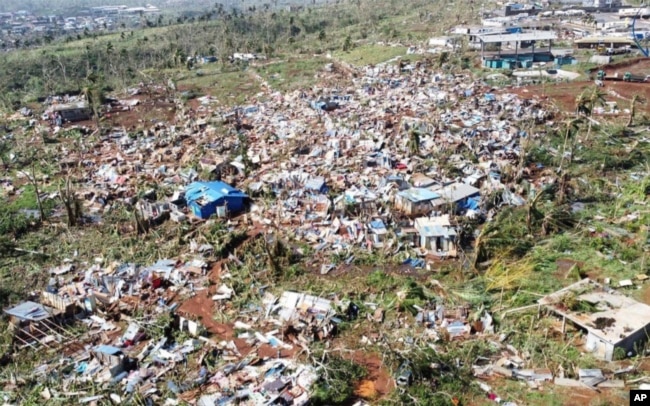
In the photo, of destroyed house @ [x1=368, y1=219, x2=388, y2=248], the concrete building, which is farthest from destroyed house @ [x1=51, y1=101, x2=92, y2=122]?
the concrete building

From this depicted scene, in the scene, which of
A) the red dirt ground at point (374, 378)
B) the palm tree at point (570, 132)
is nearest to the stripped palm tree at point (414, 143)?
the palm tree at point (570, 132)

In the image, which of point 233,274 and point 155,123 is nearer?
point 233,274

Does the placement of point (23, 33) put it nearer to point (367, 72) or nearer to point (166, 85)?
point (166, 85)

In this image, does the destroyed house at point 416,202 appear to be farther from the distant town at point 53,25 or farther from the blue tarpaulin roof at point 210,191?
the distant town at point 53,25

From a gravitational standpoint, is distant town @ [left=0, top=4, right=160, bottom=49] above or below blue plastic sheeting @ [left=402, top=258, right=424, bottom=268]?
above

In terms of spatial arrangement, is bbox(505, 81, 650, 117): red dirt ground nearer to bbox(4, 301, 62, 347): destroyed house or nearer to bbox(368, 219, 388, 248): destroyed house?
bbox(368, 219, 388, 248): destroyed house

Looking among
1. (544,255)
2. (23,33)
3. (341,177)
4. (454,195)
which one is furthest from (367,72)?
(23,33)
